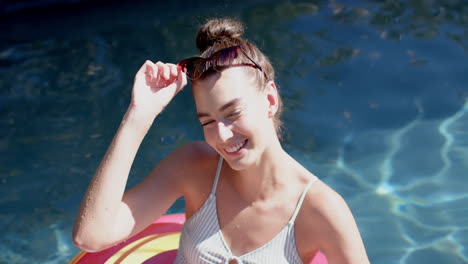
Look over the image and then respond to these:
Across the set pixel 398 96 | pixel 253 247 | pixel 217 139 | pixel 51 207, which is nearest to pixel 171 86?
pixel 217 139

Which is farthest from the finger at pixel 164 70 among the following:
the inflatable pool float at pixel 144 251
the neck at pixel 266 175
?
the inflatable pool float at pixel 144 251

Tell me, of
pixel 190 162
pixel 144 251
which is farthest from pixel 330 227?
pixel 144 251

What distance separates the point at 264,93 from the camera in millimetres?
2049

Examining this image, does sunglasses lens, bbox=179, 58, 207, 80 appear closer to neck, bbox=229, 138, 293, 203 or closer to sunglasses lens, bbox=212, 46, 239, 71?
sunglasses lens, bbox=212, 46, 239, 71

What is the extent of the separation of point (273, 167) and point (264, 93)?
0.28 meters

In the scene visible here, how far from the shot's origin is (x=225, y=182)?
2199 millimetres

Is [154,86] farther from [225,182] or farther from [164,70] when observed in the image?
[225,182]

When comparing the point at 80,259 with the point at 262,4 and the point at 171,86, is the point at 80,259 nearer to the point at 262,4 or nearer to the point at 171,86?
the point at 171,86

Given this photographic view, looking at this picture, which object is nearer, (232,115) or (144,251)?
(232,115)

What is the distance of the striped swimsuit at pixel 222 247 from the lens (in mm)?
2047

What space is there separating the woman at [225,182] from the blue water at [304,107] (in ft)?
4.78

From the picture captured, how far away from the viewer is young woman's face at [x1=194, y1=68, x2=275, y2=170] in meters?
1.91

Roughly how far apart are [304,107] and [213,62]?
2691mm

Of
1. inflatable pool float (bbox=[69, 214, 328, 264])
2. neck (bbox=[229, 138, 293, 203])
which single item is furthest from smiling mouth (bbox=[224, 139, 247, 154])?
inflatable pool float (bbox=[69, 214, 328, 264])
